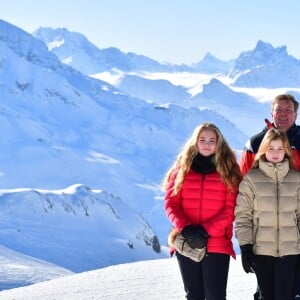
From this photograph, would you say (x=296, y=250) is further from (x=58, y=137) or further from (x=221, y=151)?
(x=58, y=137)

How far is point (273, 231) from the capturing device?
475 cm

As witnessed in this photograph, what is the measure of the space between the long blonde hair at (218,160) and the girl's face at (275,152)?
11.0 inches

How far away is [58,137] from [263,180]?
636ft

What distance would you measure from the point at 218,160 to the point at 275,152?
1.41 feet

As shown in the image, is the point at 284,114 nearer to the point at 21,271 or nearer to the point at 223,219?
the point at 223,219

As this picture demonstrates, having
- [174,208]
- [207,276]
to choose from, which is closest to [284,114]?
[174,208]

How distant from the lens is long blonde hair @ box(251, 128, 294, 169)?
488 cm

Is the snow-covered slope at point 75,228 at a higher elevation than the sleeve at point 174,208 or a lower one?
lower

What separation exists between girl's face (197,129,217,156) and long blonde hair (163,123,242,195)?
1.0 inches

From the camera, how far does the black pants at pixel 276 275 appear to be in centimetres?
476

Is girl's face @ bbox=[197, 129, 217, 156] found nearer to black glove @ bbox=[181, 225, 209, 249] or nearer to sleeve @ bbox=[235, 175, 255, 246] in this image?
sleeve @ bbox=[235, 175, 255, 246]

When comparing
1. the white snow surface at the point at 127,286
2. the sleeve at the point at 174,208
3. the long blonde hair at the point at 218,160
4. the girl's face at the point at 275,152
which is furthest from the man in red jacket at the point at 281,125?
the white snow surface at the point at 127,286

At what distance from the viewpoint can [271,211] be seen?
187 inches

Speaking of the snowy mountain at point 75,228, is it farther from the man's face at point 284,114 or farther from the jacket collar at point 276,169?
the jacket collar at point 276,169
